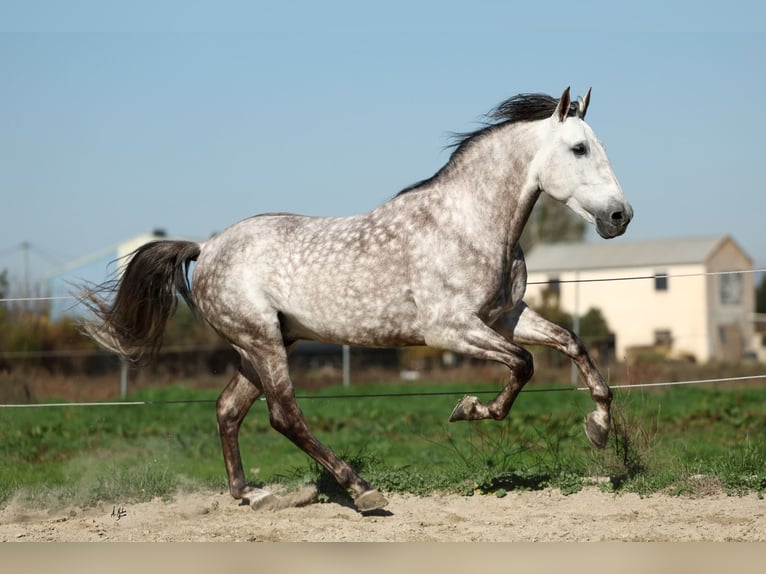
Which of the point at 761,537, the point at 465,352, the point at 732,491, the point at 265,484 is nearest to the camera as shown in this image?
the point at 761,537

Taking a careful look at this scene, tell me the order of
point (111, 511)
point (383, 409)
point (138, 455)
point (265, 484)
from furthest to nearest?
point (383, 409) < point (138, 455) < point (265, 484) < point (111, 511)

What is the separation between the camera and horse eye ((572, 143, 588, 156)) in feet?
19.2

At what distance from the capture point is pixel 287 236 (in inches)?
260

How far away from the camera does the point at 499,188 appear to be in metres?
6.14

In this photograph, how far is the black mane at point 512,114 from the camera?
20.5 ft

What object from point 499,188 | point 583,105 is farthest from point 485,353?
point 583,105

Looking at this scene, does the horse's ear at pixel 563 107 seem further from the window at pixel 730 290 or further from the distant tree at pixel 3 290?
the window at pixel 730 290

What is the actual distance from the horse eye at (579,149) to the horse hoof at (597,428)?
1530 mm

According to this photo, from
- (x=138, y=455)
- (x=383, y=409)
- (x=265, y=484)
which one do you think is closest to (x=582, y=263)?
(x=383, y=409)

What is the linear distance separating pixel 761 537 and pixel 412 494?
7.87 feet

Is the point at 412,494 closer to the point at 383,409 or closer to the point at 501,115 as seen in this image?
the point at 501,115

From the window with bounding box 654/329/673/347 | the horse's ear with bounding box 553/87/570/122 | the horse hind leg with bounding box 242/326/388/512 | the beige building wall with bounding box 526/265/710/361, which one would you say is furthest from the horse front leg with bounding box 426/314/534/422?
the window with bounding box 654/329/673/347

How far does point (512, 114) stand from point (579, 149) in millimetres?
658

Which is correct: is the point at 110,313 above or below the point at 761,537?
above
